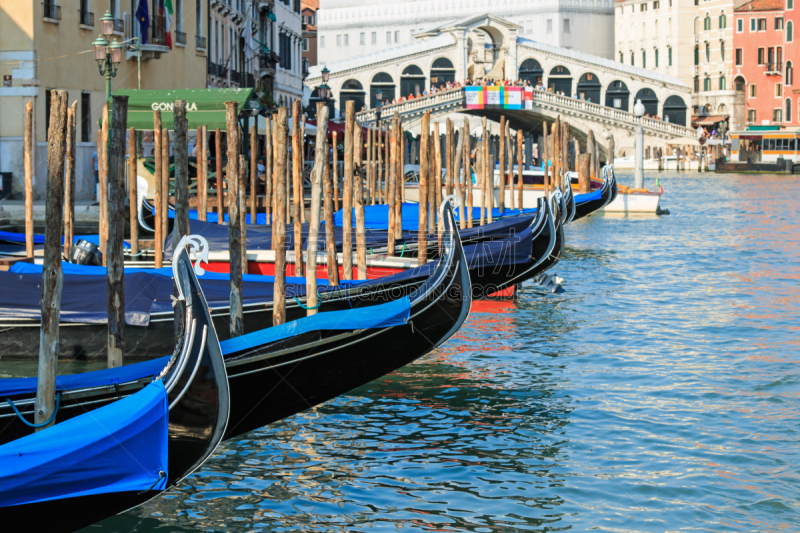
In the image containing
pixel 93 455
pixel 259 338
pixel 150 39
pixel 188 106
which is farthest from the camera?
pixel 150 39

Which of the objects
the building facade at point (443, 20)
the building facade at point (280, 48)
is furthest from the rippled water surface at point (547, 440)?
the building facade at point (443, 20)

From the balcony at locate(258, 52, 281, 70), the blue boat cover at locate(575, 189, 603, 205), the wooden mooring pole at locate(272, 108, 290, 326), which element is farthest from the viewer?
the balcony at locate(258, 52, 281, 70)

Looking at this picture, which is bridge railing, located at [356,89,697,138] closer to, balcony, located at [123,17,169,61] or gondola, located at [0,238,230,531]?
balcony, located at [123,17,169,61]

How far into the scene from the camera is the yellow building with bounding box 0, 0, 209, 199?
47.3ft

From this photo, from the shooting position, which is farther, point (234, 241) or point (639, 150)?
point (639, 150)

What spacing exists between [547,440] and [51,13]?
1139cm

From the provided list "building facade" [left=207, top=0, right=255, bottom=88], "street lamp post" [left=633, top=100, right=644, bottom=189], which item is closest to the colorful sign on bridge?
"building facade" [left=207, top=0, right=255, bottom=88]

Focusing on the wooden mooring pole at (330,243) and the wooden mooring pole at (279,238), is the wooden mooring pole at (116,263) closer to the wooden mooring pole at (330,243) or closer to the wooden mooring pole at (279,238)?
the wooden mooring pole at (279,238)

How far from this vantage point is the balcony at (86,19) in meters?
→ 15.7

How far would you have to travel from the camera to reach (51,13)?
14.8m

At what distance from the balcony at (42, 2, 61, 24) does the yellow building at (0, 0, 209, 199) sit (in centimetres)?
1

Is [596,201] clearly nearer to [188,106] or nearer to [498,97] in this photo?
[188,106]

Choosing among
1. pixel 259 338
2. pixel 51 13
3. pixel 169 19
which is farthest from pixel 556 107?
pixel 259 338

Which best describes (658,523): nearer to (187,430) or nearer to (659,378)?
(187,430)
